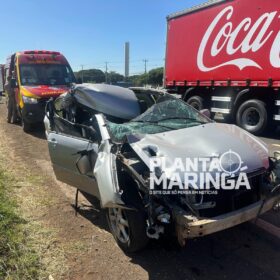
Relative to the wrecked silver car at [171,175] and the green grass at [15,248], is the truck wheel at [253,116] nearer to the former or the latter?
the wrecked silver car at [171,175]

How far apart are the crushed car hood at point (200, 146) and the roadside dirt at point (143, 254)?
90 centimetres

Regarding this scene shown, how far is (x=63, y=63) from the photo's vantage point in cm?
1159

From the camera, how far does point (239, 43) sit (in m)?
10.3

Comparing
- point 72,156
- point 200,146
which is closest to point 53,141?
point 72,156

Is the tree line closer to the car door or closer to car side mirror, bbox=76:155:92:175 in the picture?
the car door

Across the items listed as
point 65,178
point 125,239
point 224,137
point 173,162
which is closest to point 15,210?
point 65,178

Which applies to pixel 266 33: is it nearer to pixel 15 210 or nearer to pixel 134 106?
pixel 134 106

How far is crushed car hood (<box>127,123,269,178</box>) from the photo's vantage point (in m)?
3.30

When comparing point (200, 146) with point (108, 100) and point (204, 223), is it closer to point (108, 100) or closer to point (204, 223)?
point (204, 223)

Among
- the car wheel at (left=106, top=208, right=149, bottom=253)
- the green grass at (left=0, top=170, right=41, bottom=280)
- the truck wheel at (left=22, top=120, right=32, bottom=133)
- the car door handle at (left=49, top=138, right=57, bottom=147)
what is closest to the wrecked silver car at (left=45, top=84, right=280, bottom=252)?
the car wheel at (left=106, top=208, right=149, bottom=253)

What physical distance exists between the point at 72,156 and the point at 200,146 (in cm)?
170

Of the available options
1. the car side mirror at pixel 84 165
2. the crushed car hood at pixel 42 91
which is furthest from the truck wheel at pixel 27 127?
the car side mirror at pixel 84 165

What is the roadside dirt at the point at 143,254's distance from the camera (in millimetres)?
3240

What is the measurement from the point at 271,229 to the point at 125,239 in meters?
1.75
